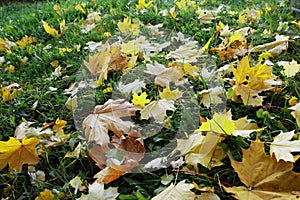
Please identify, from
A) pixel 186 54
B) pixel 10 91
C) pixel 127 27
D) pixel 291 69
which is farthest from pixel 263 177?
pixel 127 27

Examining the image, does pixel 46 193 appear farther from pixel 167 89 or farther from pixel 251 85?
pixel 251 85

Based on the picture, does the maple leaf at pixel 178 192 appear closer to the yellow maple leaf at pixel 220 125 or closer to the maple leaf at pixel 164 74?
the yellow maple leaf at pixel 220 125

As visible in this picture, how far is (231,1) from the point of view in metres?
3.55

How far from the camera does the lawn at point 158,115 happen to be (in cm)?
113

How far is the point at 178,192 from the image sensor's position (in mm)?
1057

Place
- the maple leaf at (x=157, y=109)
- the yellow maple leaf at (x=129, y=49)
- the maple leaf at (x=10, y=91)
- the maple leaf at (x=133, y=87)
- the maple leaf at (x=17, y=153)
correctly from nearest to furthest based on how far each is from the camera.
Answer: the maple leaf at (x=17, y=153), the maple leaf at (x=157, y=109), the maple leaf at (x=133, y=87), the maple leaf at (x=10, y=91), the yellow maple leaf at (x=129, y=49)

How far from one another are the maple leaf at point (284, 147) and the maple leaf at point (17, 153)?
902 mm

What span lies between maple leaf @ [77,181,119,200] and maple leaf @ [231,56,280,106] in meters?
0.71

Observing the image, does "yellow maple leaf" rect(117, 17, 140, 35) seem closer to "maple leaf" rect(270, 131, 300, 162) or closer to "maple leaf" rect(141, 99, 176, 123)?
"maple leaf" rect(141, 99, 176, 123)

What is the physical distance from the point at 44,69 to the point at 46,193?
51.6 inches

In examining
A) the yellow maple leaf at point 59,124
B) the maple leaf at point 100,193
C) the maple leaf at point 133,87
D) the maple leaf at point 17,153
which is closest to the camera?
the maple leaf at point 100,193

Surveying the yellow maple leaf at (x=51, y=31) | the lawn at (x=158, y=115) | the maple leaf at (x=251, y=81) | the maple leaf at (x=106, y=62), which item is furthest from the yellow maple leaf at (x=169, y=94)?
the yellow maple leaf at (x=51, y=31)

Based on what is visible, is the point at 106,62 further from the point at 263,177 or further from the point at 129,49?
the point at 263,177

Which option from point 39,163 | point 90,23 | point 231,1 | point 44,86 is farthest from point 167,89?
point 231,1
